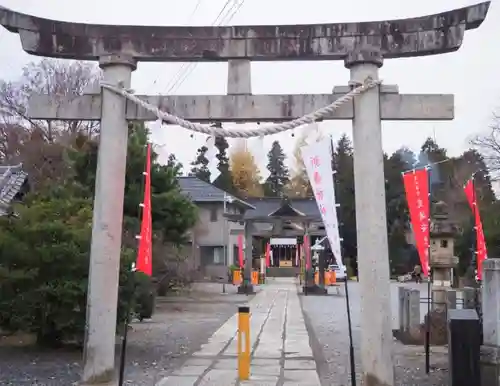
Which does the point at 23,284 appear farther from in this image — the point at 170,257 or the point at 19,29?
the point at 170,257

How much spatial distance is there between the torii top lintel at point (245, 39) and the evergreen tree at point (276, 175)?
68.1 metres

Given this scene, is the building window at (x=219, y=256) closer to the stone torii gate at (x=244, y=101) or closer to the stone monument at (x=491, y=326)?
the stone torii gate at (x=244, y=101)

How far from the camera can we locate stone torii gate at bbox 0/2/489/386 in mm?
7707

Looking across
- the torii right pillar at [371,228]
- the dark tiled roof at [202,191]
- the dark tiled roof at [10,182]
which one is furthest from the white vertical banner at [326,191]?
the dark tiled roof at [202,191]

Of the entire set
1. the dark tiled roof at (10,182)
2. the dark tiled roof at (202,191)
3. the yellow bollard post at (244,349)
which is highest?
the dark tiled roof at (202,191)

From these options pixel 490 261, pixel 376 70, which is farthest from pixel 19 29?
pixel 490 261

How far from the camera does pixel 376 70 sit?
8016 mm

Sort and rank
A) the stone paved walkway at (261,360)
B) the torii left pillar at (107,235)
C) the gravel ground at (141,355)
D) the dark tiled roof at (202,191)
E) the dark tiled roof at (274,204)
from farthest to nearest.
→ 1. the dark tiled roof at (274,204)
2. the dark tiled roof at (202,191)
3. the gravel ground at (141,355)
4. the stone paved walkway at (261,360)
5. the torii left pillar at (107,235)

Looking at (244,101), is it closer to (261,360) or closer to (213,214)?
(261,360)

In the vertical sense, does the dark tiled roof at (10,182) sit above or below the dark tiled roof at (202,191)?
below

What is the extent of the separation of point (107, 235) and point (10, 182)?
14.4 metres

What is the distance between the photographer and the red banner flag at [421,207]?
10.9 meters

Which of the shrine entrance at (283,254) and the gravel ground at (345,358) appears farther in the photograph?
the shrine entrance at (283,254)

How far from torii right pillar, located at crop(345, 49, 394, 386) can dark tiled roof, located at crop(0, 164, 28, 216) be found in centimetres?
1421
